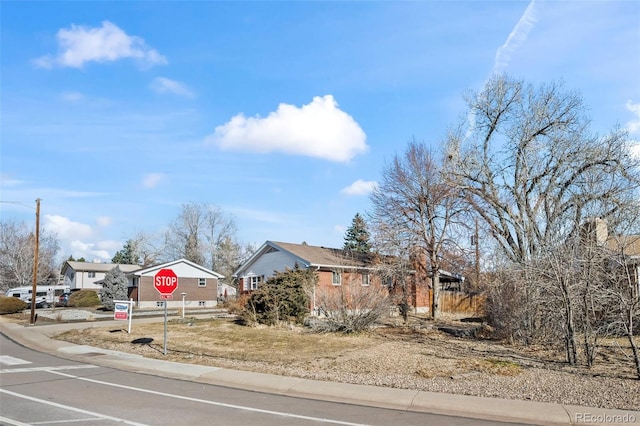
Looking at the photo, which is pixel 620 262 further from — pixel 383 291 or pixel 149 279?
pixel 149 279

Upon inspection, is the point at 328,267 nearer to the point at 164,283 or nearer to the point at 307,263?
the point at 307,263

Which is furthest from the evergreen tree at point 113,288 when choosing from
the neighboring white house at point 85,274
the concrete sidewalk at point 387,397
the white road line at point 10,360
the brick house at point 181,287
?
the concrete sidewalk at point 387,397

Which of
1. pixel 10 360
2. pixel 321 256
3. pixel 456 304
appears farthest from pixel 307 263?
pixel 10 360

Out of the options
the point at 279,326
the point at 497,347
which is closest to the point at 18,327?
the point at 279,326

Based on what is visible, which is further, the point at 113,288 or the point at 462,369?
the point at 113,288

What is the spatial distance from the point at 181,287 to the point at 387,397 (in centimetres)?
4266

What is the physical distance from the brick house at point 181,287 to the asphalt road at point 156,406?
36.3m

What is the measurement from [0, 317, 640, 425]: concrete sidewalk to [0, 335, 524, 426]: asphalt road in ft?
1.60

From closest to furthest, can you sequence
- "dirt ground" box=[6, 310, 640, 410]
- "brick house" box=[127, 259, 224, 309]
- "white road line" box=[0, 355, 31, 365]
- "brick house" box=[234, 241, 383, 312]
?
"dirt ground" box=[6, 310, 640, 410] → "white road line" box=[0, 355, 31, 365] → "brick house" box=[234, 241, 383, 312] → "brick house" box=[127, 259, 224, 309]

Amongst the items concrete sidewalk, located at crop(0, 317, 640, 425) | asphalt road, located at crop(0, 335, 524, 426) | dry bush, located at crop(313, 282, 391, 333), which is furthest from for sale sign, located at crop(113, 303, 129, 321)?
asphalt road, located at crop(0, 335, 524, 426)

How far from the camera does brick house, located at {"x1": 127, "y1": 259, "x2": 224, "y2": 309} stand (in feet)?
157

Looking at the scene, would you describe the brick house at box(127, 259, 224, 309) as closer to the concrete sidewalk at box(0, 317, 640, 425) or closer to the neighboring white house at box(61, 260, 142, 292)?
the neighboring white house at box(61, 260, 142, 292)

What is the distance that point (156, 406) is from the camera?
9117mm

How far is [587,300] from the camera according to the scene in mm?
12930
